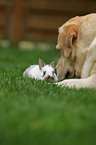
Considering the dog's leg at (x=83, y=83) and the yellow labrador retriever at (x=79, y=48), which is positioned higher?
the yellow labrador retriever at (x=79, y=48)

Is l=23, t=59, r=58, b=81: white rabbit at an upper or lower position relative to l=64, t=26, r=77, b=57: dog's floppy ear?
lower

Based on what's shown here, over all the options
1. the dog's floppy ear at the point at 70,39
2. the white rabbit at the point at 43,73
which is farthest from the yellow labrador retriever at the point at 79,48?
the white rabbit at the point at 43,73

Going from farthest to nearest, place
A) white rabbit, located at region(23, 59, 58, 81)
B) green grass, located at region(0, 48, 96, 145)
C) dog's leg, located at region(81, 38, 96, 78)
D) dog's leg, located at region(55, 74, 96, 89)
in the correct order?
white rabbit, located at region(23, 59, 58, 81) → dog's leg, located at region(81, 38, 96, 78) → dog's leg, located at region(55, 74, 96, 89) → green grass, located at region(0, 48, 96, 145)

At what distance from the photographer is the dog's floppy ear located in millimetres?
2997

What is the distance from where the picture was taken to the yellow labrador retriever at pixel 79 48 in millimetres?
2863

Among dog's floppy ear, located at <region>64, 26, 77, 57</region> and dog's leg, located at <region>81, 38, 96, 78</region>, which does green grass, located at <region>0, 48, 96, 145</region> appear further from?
dog's floppy ear, located at <region>64, 26, 77, 57</region>

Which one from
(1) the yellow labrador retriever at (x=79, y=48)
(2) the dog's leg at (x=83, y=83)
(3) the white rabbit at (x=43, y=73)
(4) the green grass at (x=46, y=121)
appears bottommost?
(4) the green grass at (x=46, y=121)

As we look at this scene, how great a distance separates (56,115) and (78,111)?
22 cm

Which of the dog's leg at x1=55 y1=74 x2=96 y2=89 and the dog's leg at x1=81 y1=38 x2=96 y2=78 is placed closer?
the dog's leg at x1=55 y1=74 x2=96 y2=89

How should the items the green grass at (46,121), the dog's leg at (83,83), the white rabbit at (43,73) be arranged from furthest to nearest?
the white rabbit at (43,73)
the dog's leg at (83,83)
the green grass at (46,121)

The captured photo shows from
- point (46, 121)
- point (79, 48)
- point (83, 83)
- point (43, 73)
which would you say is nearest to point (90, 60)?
point (79, 48)

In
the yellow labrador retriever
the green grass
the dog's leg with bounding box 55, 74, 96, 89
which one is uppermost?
the yellow labrador retriever

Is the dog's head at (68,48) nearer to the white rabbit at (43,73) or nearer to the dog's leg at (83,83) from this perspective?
the white rabbit at (43,73)

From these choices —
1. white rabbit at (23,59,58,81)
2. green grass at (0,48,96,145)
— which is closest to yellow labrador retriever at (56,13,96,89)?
white rabbit at (23,59,58,81)
